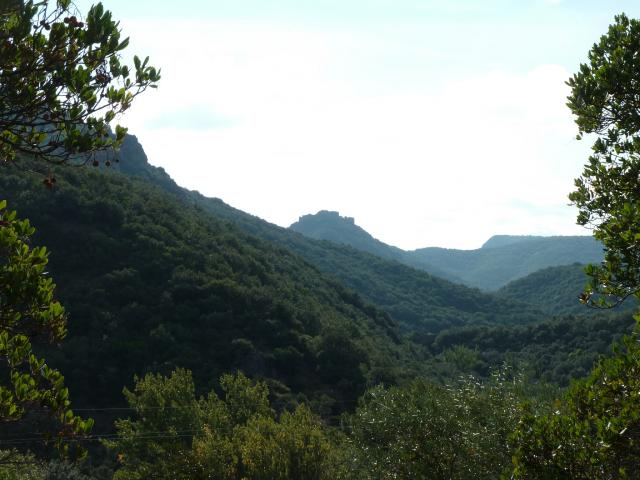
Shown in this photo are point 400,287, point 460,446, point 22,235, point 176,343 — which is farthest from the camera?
point 400,287

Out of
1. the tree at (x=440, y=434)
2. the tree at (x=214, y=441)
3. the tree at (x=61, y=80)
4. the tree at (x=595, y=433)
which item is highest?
the tree at (x=61, y=80)

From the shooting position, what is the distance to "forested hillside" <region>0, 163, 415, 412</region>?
5188 centimetres

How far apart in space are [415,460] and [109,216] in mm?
57386

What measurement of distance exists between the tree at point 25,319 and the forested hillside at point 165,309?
45263 mm

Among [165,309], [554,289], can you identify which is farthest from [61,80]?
[554,289]

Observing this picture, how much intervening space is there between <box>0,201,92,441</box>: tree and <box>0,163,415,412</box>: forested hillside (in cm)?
4526

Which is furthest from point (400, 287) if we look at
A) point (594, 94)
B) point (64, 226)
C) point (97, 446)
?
point (594, 94)

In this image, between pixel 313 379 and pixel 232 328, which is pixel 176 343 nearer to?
pixel 232 328

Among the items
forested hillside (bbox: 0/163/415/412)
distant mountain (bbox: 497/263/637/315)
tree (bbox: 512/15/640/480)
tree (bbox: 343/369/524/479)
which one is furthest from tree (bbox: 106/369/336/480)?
distant mountain (bbox: 497/263/637/315)

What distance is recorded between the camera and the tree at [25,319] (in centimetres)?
588

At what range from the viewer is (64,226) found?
207 ft

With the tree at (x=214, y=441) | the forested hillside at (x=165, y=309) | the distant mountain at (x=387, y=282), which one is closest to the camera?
the tree at (x=214, y=441)

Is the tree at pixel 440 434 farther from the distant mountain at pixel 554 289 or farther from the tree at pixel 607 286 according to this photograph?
the distant mountain at pixel 554 289

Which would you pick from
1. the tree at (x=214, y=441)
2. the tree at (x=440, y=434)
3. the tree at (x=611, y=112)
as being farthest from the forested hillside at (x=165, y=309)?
the tree at (x=611, y=112)
